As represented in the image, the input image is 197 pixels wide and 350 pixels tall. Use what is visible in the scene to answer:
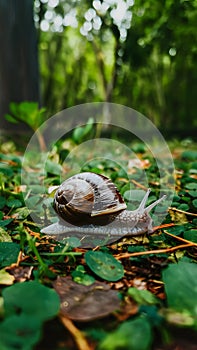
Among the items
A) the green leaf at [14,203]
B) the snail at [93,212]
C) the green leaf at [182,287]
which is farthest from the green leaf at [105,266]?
the green leaf at [14,203]

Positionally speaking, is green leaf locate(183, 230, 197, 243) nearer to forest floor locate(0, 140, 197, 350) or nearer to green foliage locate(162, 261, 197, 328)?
forest floor locate(0, 140, 197, 350)

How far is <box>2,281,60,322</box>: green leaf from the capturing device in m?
0.73

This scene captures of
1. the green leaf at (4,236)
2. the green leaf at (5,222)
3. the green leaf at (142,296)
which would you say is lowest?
the green leaf at (4,236)

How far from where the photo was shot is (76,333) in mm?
711

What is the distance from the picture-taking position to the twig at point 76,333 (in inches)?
26.6

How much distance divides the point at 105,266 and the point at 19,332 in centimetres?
35

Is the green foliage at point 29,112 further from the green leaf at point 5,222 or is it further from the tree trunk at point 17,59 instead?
the green leaf at point 5,222

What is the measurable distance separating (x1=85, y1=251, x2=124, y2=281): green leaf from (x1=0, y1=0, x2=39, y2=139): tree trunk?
10.0ft

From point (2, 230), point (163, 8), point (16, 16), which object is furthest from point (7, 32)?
point (2, 230)

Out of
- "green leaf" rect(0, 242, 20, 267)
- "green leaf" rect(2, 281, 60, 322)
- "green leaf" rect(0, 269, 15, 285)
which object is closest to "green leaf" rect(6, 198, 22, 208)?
"green leaf" rect(0, 242, 20, 267)

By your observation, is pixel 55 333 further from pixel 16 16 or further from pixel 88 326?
pixel 16 16

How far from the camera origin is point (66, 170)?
2.09 metres

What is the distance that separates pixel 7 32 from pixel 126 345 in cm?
381

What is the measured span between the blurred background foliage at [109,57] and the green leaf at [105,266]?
7.85 feet
